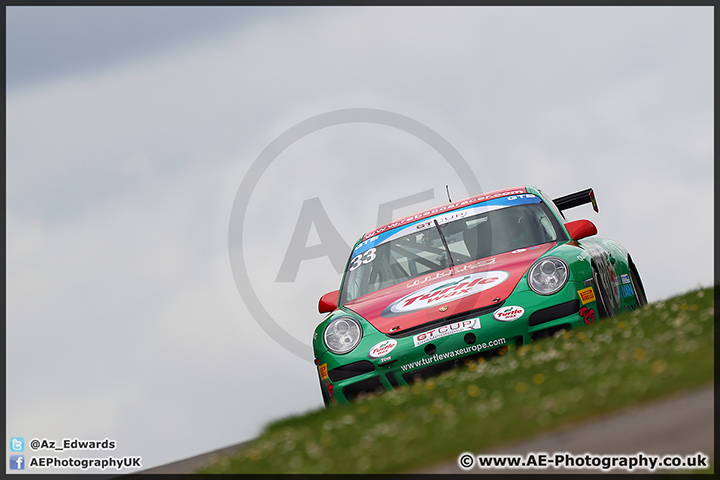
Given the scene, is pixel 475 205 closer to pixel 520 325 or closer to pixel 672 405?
pixel 520 325

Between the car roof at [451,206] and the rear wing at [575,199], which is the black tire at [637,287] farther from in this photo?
the car roof at [451,206]

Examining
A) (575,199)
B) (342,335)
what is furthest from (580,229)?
(575,199)

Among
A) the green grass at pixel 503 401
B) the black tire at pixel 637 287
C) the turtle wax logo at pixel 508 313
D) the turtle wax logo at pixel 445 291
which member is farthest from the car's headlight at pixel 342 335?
the black tire at pixel 637 287

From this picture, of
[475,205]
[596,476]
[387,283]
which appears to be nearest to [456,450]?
[596,476]

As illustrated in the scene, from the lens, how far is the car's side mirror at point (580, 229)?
7082mm

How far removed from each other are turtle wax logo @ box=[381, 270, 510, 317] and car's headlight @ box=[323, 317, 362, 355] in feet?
0.86

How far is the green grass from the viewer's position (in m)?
3.82

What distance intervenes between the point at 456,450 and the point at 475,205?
14.2ft

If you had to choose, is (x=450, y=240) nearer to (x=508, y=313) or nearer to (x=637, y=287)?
(x=508, y=313)

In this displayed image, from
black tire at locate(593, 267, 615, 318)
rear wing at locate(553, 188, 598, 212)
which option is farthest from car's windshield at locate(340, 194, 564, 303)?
rear wing at locate(553, 188, 598, 212)

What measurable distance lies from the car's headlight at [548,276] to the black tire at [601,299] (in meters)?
0.30

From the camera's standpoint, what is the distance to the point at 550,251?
666 centimetres

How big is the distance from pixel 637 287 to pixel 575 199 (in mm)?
1402

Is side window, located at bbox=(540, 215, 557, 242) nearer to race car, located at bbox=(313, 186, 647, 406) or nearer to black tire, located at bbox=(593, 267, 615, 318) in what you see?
race car, located at bbox=(313, 186, 647, 406)
